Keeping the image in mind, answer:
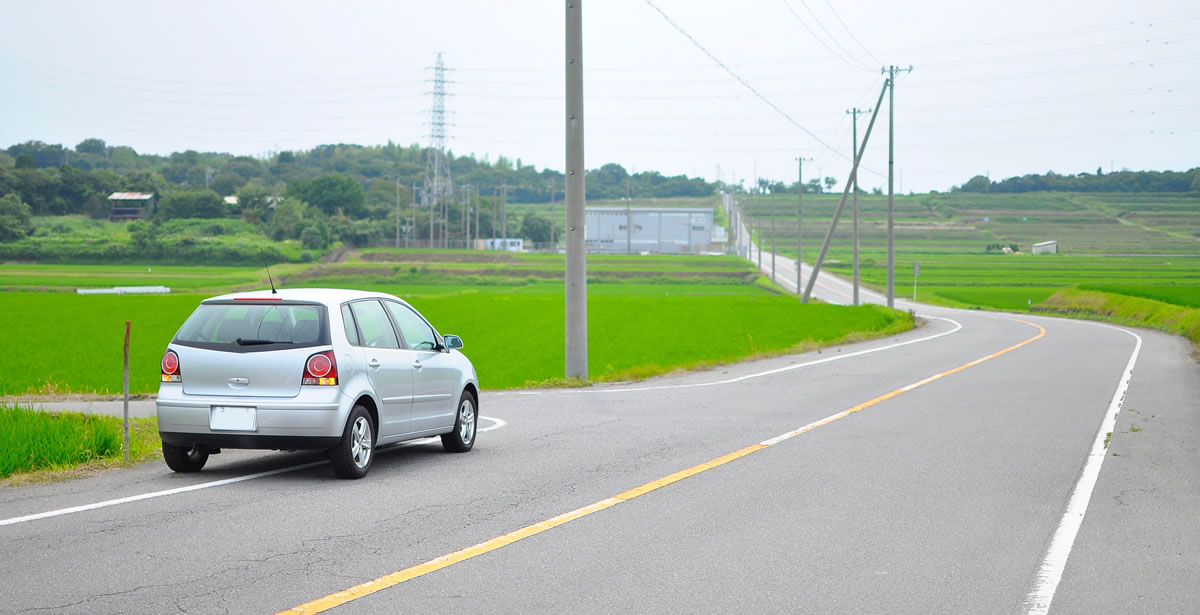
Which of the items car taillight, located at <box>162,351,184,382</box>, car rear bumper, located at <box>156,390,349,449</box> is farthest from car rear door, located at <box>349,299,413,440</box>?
car taillight, located at <box>162,351,184,382</box>

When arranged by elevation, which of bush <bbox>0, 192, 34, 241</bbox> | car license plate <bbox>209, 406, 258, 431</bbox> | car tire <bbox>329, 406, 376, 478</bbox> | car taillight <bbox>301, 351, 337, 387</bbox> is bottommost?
car tire <bbox>329, 406, 376, 478</bbox>

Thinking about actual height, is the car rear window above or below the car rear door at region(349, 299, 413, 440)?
above

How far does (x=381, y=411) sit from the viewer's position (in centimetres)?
1032

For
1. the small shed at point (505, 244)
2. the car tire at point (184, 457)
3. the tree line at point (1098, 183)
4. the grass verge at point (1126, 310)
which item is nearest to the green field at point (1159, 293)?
the grass verge at point (1126, 310)

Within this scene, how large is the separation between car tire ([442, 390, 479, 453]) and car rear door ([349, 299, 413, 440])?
893mm

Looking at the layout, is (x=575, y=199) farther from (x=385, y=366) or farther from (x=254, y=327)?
(x=254, y=327)

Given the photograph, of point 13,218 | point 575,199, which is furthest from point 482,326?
point 13,218

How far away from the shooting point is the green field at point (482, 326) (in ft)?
81.9

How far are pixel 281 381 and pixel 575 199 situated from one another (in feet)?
36.4

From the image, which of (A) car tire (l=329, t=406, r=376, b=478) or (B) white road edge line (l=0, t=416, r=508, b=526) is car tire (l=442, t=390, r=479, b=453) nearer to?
(B) white road edge line (l=0, t=416, r=508, b=526)

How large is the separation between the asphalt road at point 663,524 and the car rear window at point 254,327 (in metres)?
1.18

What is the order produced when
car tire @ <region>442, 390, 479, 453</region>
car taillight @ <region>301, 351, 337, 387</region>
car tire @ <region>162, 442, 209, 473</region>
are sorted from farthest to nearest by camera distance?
Result: car tire @ <region>442, 390, 479, 453</region>
car tire @ <region>162, 442, 209, 473</region>
car taillight @ <region>301, 351, 337, 387</region>

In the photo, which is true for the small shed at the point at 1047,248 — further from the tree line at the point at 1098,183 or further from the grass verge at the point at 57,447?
the grass verge at the point at 57,447

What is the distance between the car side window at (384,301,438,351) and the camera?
11.3 m
